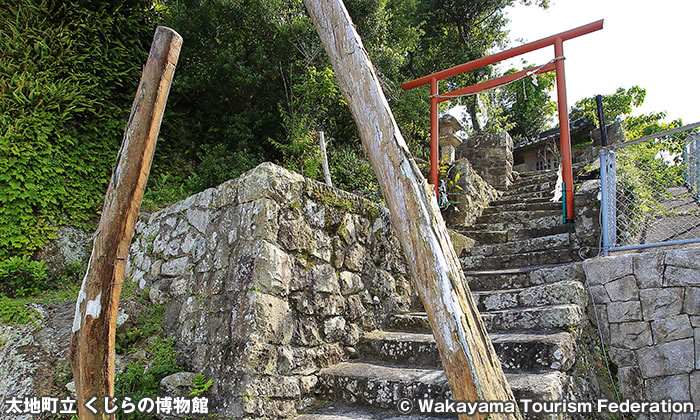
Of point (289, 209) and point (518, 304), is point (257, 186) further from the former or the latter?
point (518, 304)

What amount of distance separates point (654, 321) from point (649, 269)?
380mm

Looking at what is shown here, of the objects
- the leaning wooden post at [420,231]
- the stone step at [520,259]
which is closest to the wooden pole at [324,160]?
the stone step at [520,259]

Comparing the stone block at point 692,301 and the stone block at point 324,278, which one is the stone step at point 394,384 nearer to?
the stone block at point 324,278

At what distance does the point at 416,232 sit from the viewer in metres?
2.15

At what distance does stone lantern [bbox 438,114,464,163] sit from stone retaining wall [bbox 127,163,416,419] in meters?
5.36

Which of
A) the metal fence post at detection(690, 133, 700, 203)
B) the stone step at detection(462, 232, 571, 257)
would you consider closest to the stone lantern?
the stone step at detection(462, 232, 571, 257)

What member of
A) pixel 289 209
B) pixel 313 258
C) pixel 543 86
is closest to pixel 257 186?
pixel 289 209

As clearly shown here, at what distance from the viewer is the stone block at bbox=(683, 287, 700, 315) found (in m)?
2.97

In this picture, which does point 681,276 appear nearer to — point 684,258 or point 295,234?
point 684,258

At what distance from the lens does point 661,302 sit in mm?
3100

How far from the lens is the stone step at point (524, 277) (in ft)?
11.8

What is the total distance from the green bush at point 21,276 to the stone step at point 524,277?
14.2ft

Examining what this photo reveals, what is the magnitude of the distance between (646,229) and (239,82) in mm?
5782

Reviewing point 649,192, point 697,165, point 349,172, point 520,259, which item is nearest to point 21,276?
point 349,172
